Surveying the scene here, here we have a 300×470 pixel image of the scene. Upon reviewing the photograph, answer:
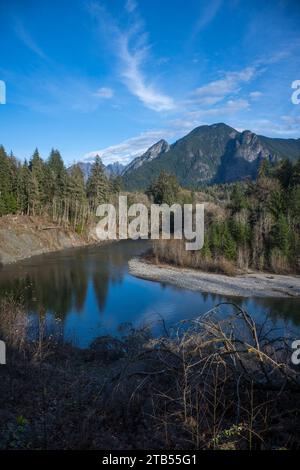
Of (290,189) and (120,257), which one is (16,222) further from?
(290,189)

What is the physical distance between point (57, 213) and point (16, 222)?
38.0 feet

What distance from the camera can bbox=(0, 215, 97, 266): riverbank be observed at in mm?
50438

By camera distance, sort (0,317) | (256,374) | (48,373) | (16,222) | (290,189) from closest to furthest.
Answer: (256,374) < (48,373) < (0,317) < (290,189) < (16,222)

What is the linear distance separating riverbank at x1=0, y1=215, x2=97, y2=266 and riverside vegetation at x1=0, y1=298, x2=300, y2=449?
4080 centimetres

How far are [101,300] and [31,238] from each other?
30532 mm

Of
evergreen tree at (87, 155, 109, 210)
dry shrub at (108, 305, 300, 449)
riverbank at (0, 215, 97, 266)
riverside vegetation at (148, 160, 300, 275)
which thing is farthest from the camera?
evergreen tree at (87, 155, 109, 210)

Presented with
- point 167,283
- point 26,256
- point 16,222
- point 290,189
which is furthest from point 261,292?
point 16,222

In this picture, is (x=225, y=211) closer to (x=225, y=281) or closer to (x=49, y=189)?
(x=225, y=281)

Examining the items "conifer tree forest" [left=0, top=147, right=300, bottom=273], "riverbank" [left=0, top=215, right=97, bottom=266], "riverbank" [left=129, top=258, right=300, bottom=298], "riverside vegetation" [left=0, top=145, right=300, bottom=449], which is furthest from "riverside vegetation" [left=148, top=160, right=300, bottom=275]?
"riverside vegetation" [left=0, top=145, right=300, bottom=449]

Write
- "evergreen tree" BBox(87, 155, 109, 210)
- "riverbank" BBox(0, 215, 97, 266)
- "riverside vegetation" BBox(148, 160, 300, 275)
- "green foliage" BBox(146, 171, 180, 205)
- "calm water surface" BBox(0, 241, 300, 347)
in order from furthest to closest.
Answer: "green foliage" BBox(146, 171, 180, 205), "evergreen tree" BBox(87, 155, 109, 210), "riverbank" BBox(0, 215, 97, 266), "riverside vegetation" BBox(148, 160, 300, 275), "calm water surface" BBox(0, 241, 300, 347)

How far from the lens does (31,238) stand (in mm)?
56594

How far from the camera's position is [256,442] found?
6066 millimetres
